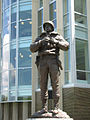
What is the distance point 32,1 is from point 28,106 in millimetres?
8851

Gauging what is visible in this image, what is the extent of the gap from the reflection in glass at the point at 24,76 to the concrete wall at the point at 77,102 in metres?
4.52

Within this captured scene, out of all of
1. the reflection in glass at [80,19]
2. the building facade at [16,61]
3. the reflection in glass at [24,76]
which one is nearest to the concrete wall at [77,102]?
the building facade at [16,61]

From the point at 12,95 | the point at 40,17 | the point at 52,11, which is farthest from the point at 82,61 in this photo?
the point at 12,95

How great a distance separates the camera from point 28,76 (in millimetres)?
21125

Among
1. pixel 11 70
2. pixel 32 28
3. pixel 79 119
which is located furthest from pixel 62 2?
pixel 79 119

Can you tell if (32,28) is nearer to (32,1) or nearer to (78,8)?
(32,1)

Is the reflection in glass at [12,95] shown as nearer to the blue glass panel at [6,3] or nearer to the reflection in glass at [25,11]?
the reflection in glass at [25,11]

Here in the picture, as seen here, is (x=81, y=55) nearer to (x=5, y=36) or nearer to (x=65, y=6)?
(x=65, y=6)

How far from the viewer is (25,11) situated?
73.3ft

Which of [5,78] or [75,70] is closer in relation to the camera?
[75,70]

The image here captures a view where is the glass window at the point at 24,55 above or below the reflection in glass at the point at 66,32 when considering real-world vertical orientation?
below

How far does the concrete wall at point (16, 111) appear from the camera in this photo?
2205 centimetres

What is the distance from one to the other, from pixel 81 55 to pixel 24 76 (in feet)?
18.0

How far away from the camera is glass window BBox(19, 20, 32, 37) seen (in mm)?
21828
